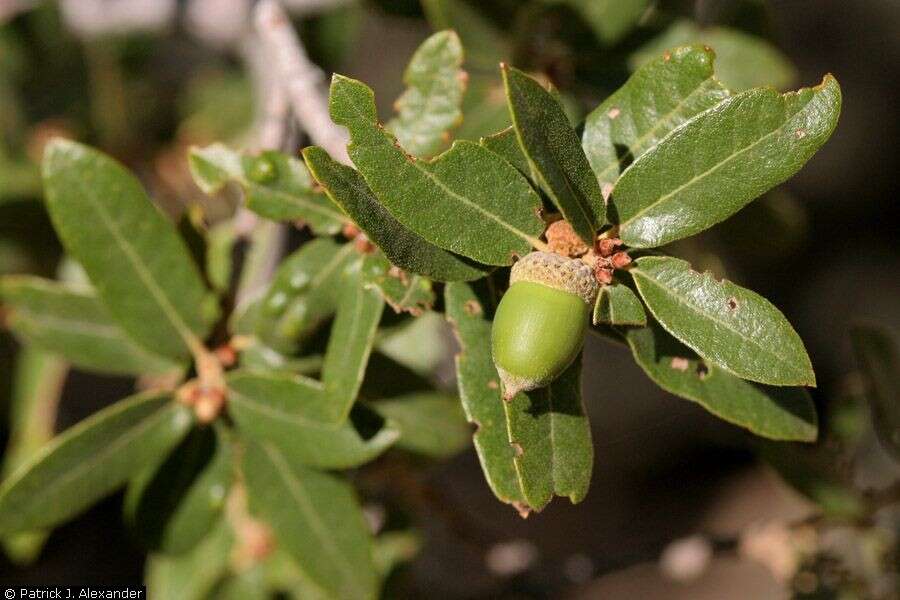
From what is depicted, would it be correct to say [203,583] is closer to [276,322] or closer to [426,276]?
[276,322]

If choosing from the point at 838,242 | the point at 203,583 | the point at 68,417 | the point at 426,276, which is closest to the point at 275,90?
the point at 426,276

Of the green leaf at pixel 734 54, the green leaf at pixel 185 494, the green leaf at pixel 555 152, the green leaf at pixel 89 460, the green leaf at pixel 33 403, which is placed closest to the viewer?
the green leaf at pixel 555 152

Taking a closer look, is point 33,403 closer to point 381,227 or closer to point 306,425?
point 306,425

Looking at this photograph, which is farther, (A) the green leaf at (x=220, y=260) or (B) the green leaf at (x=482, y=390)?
(A) the green leaf at (x=220, y=260)

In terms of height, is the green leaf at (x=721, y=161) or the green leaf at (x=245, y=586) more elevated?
the green leaf at (x=721, y=161)

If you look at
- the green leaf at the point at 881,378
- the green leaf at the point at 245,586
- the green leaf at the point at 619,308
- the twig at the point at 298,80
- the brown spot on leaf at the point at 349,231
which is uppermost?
the twig at the point at 298,80

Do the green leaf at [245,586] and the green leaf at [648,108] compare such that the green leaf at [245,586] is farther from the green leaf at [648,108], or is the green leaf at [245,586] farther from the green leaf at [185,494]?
the green leaf at [648,108]

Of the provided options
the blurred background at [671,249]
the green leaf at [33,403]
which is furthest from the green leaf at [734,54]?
the green leaf at [33,403]
